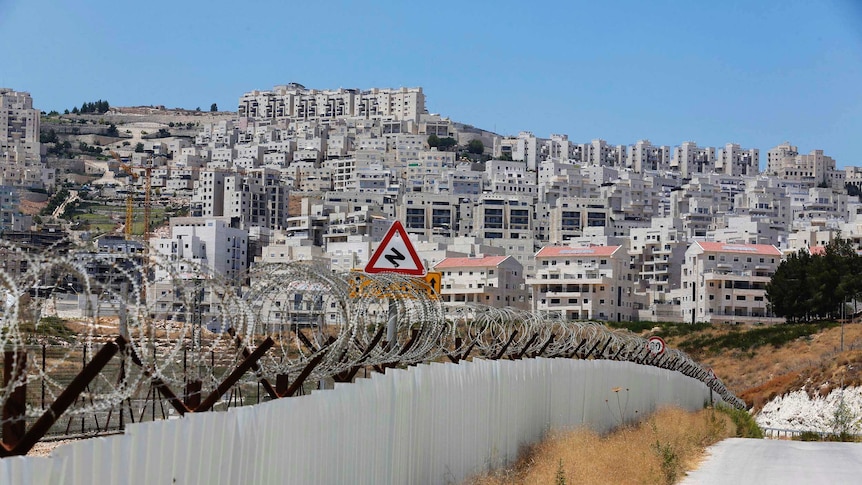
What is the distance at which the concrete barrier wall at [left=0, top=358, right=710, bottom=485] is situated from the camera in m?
6.12

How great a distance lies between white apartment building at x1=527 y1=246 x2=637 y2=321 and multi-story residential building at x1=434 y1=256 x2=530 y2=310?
2218mm

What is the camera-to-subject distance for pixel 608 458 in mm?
14992

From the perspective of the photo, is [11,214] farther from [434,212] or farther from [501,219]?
[501,219]

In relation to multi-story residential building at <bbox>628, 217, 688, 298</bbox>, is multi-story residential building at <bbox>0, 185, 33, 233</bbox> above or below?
above

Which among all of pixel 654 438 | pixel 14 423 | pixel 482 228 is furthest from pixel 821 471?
pixel 482 228

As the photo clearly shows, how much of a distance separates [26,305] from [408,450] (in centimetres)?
538

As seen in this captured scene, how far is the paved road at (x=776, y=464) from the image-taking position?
15852 millimetres

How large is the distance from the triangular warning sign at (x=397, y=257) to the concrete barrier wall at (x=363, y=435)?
36.6 inches

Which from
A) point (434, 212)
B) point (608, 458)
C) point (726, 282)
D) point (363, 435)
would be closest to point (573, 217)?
point (434, 212)

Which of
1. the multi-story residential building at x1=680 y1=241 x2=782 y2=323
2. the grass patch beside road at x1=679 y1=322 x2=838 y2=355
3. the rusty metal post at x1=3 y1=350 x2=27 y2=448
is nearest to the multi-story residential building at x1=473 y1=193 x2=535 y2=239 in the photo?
the multi-story residential building at x1=680 y1=241 x2=782 y2=323

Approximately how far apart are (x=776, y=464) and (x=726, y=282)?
96597 mm

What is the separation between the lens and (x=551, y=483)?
41.5 ft

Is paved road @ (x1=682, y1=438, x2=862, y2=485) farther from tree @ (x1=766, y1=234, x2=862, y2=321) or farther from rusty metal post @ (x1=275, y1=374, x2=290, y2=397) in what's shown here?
tree @ (x1=766, y1=234, x2=862, y2=321)

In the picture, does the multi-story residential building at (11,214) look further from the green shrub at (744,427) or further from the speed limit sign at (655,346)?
the speed limit sign at (655,346)
